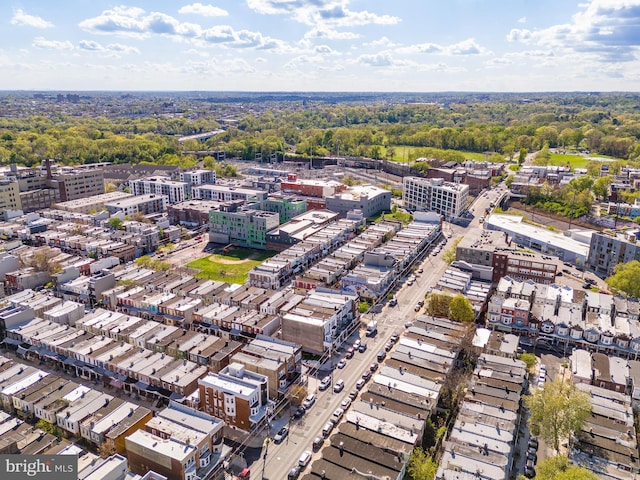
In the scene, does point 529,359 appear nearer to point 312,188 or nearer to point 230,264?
point 230,264

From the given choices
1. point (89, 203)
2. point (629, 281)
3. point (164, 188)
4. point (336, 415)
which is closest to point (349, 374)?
point (336, 415)

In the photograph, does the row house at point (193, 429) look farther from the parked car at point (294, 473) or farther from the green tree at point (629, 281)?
the green tree at point (629, 281)

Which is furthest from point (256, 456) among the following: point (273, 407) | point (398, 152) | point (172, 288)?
point (398, 152)

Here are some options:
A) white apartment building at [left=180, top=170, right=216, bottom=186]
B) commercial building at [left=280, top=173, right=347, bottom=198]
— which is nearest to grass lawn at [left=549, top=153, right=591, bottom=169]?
commercial building at [left=280, top=173, right=347, bottom=198]

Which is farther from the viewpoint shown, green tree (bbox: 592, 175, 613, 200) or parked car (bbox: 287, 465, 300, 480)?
green tree (bbox: 592, 175, 613, 200)

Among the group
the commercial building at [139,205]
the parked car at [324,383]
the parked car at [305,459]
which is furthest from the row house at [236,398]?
the commercial building at [139,205]

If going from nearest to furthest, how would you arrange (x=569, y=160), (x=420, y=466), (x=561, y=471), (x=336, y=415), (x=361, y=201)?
(x=561, y=471) < (x=420, y=466) < (x=336, y=415) < (x=361, y=201) < (x=569, y=160)

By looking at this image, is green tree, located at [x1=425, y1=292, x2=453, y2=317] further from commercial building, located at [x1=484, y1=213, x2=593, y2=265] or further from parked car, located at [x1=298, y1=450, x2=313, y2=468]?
commercial building, located at [x1=484, y1=213, x2=593, y2=265]

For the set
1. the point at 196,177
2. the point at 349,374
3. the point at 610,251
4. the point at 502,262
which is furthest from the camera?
the point at 196,177
